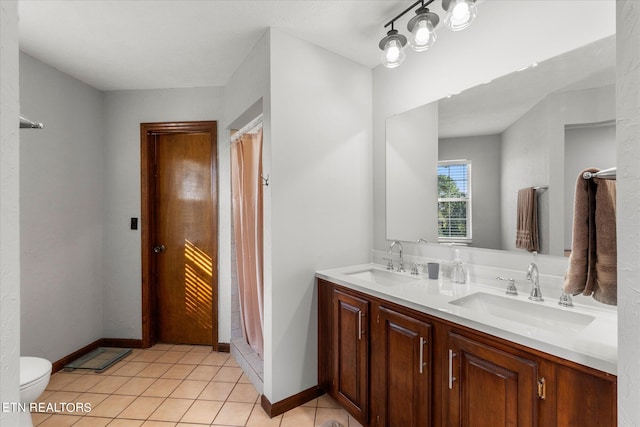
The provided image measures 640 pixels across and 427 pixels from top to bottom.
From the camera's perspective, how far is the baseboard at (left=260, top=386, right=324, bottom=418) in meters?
1.92

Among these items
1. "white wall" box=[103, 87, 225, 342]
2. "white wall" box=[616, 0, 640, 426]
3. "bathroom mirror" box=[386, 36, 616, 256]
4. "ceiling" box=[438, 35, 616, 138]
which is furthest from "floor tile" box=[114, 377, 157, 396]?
"ceiling" box=[438, 35, 616, 138]

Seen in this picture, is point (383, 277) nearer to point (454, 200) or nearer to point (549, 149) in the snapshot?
point (454, 200)

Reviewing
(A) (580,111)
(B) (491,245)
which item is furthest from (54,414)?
(A) (580,111)

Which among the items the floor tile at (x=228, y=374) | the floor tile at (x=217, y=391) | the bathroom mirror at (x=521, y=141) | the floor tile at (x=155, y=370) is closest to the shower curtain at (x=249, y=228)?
the floor tile at (x=228, y=374)

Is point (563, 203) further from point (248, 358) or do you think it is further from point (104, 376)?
point (104, 376)

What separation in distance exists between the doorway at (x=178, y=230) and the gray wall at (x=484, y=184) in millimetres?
2222

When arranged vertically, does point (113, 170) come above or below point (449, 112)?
below

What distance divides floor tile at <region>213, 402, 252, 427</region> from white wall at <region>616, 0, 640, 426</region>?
6.15 ft

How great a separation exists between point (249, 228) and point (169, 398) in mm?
1333

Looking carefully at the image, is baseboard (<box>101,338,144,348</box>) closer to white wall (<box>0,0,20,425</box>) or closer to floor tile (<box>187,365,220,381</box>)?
floor tile (<box>187,365,220,381</box>)

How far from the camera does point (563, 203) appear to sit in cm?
139

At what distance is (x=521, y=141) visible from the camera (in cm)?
156

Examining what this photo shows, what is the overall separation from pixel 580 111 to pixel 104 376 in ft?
11.7

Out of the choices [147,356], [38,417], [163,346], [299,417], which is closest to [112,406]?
[38,417]
